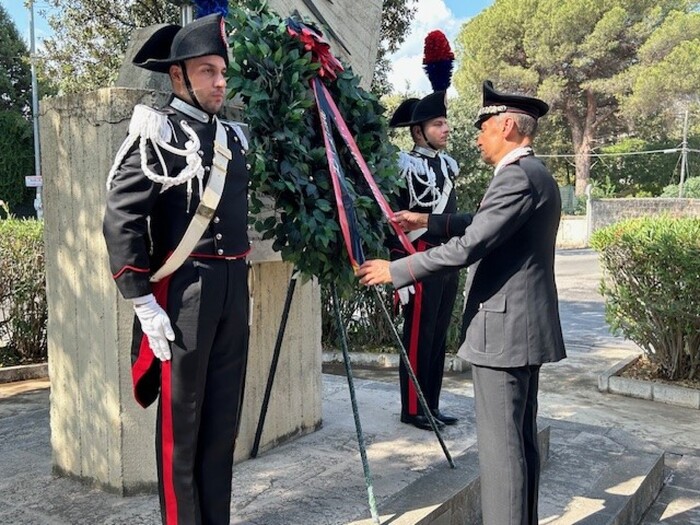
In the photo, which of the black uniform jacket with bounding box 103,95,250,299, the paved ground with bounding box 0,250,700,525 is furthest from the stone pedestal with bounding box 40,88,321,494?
the black uniform jacket with bounding box 103,95,250,299

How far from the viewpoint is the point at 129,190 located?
7.75 feet

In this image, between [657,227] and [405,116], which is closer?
[405,116]

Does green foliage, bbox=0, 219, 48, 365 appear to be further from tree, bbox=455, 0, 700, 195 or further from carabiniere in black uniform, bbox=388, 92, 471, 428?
tree, bbox=455, 0, 700, 195

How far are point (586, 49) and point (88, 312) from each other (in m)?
31.7

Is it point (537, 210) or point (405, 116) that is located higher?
point (405, 116)

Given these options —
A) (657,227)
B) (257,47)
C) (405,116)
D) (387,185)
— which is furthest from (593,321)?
(257,47)

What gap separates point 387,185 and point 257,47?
955mm

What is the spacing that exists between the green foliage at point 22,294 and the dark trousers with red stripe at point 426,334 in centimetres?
385

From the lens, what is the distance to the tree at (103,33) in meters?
11.1

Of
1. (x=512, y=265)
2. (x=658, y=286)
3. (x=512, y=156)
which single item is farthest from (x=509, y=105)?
(x=658, y=286)

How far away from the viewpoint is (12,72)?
27.5 m

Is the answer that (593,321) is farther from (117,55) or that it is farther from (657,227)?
(117,55)

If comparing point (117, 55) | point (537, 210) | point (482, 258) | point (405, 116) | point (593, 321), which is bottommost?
point (593, 321)

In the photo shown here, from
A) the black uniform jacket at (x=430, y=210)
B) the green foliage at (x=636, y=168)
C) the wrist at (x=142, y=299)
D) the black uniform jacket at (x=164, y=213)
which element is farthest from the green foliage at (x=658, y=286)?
the green foliage at (x=636, y=168)
